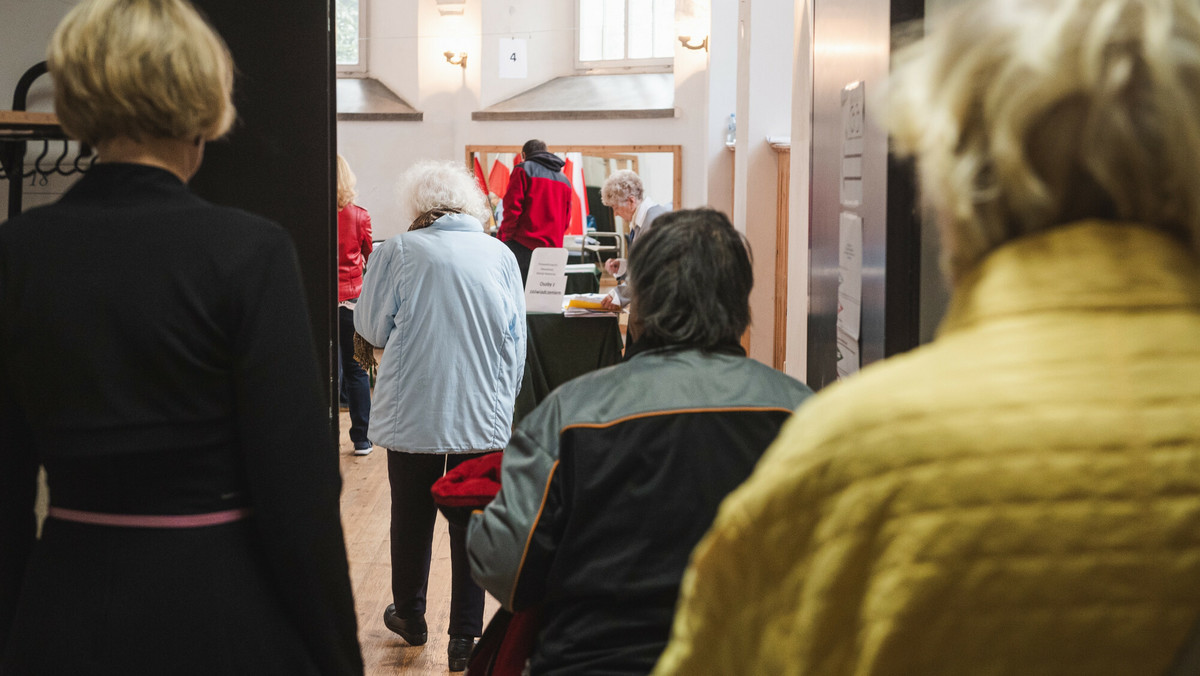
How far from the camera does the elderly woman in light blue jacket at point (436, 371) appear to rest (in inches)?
120

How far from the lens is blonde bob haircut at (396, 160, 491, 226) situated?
126 inches

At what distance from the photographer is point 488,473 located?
175cm

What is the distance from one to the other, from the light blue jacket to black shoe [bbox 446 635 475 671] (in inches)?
22.6

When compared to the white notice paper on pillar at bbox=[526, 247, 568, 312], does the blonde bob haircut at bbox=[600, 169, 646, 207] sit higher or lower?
higher

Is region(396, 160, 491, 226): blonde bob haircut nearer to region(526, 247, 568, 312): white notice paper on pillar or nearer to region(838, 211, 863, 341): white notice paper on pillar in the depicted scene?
region(838, 211, 863, 341): white notice paper on pillar

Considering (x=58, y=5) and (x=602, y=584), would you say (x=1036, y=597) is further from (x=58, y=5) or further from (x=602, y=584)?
(x=58, y=5)

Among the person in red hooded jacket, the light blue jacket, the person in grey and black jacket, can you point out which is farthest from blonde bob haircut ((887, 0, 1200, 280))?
the person in red hooded jacket

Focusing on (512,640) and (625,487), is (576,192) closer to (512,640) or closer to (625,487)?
(512,640)

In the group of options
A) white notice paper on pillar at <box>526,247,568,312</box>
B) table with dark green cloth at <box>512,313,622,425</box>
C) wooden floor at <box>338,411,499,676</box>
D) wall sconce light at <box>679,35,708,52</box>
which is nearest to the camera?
wooden floor at <box>338,411,499,676</box>

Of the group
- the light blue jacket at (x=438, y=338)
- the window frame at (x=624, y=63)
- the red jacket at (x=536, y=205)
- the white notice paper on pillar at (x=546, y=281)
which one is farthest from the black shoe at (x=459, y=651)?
the window frame at (x=624, y=63)

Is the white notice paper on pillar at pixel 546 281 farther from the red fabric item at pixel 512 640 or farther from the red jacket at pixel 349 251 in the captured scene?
the red fabric item at pixel 512 640

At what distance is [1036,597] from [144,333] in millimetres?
905

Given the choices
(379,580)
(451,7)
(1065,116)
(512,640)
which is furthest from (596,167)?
(1065,116)

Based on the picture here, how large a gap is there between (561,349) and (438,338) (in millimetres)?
1964
